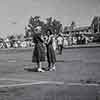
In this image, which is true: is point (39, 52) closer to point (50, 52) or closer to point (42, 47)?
point (42, 47)

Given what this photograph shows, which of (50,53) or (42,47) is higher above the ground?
(42,47)

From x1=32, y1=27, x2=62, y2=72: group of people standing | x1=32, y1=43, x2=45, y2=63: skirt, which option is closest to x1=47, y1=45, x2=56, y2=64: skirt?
x1=32, y1=27, x2=62, y2=72: group of people standing

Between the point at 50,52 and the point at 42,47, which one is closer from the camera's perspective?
the point at 42,47

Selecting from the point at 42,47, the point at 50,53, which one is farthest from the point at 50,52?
the point at 42,47

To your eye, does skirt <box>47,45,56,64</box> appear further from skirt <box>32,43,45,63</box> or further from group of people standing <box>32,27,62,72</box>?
skirt <box>32,43,45,63</box>

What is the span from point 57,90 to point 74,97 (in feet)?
1.59

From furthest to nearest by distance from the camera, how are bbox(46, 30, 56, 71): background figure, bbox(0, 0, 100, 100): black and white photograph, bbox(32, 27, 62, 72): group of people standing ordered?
bbox(46, 30, 56, 71): background figure < bbox(32, 27, 62, 72): group of people standing < bbox(0, 0, 100, 100): black and white photograph

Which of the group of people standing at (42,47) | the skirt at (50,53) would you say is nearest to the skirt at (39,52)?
the group of people standing at (42,47)

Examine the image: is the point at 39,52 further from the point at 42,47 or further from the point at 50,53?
the point at 50,53

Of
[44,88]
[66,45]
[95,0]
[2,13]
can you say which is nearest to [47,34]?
[2,13]

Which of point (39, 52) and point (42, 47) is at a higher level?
point (42, 47)

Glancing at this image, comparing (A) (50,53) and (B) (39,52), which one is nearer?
(B) (39,52)

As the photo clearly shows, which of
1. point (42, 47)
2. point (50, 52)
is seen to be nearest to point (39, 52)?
point (42, 47)

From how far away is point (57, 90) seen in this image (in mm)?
3475
